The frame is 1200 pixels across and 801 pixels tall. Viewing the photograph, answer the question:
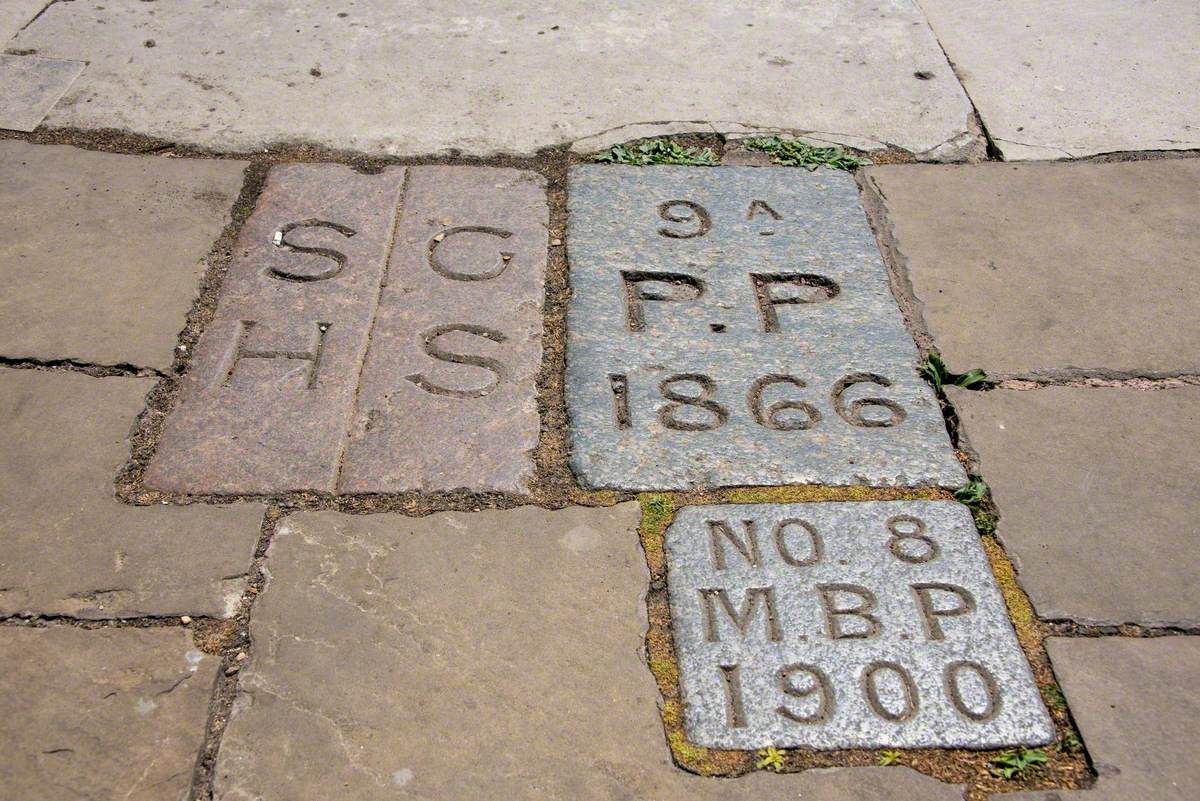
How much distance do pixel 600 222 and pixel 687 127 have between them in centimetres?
55

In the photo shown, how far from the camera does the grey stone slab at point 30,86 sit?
3170mm

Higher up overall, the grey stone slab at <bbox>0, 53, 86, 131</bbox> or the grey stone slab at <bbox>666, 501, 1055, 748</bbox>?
the grey stone slab at <bbox>0, 53, 86, 131</bbox>

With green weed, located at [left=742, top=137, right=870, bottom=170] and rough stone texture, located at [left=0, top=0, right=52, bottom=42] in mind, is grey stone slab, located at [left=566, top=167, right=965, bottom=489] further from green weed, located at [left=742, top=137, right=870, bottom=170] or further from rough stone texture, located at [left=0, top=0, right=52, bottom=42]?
rough stone texture, located at [left=0, top=0, right=52, bottom=42]

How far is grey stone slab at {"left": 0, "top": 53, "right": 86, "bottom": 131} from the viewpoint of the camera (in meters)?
3.17

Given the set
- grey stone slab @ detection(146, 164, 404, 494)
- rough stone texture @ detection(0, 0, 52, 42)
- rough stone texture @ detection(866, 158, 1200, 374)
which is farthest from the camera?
rough stone texture @ detection(0, 0, 52, 42)

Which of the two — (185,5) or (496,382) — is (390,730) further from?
(185,5)

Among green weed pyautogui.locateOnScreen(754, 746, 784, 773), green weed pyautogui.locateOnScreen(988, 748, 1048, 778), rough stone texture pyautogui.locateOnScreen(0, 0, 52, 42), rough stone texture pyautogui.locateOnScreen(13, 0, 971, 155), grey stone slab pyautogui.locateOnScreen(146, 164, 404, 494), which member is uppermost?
rough stone texture pyautogui.locateOnScreen(0, 0, 52, 42)

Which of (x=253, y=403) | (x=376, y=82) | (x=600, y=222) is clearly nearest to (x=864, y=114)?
(x=600, y=222)

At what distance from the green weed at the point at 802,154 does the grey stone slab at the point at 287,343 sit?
3.43 ft

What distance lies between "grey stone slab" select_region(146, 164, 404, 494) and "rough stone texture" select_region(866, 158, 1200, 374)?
136 centimetres

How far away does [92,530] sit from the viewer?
81.8 inches

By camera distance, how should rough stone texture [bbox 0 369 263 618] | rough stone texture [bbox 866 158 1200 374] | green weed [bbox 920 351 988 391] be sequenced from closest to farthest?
rough stone texture [bbox 0 369 263 618] → green weed [bbox 920 351 988 391] → rough stone texture [bbox 866 158 1200 374]

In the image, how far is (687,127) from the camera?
3.23 m

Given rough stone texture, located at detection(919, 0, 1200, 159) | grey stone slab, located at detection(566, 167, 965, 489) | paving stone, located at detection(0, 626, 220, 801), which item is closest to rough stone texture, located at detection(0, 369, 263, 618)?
paving stone, located at detection(0, 626, 220, 801)
